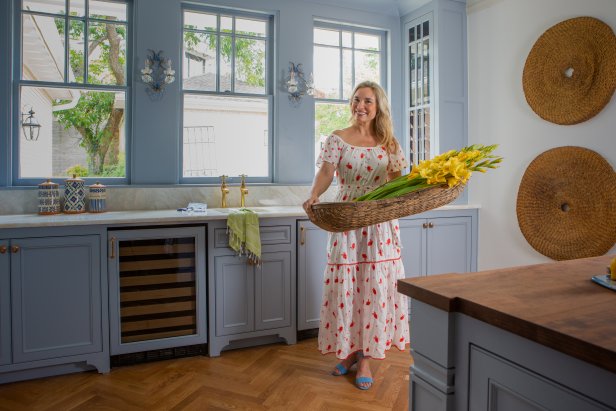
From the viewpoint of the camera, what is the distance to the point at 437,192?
181 cm

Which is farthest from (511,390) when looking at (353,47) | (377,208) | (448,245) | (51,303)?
(353,47)

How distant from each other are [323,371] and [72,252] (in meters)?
1.64

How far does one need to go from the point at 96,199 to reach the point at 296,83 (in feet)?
5.87

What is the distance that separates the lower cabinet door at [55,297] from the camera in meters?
2.67

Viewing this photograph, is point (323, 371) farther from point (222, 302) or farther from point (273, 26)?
point (273, 26)

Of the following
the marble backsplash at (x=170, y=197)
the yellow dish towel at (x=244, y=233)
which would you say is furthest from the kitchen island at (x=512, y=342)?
the marble backsplash at (x=170, y=197)

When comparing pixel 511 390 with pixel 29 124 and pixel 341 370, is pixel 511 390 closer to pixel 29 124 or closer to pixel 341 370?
pixel 341 370

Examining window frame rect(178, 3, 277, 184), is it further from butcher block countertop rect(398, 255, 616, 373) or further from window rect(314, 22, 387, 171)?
butcher block countertop rect(398, 255, 616, 373)

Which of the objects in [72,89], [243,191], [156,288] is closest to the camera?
[156,288]

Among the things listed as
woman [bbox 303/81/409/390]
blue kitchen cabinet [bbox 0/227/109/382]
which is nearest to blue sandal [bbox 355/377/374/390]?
woman [bbox 303/81/409/390]

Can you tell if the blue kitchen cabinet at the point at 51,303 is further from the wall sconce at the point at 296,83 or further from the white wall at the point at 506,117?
the white wall at the point at 506,117

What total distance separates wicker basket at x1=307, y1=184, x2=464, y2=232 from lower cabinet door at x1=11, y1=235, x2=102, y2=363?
158cm

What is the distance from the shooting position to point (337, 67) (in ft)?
14.1

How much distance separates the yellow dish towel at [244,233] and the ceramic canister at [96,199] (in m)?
0.97
